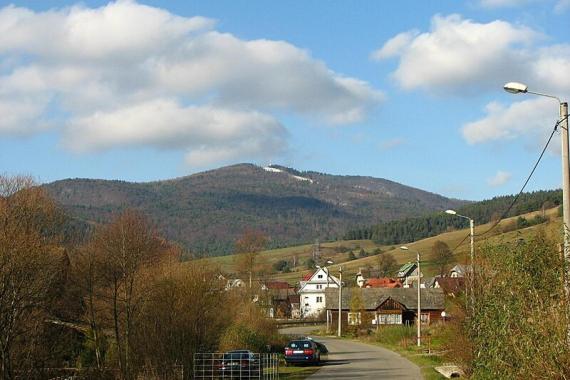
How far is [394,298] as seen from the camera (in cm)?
9356

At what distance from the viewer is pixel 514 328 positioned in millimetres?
12812

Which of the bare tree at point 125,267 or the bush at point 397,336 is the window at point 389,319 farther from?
the bare tree at point 125,267

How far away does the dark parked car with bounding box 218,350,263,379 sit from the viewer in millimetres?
28141

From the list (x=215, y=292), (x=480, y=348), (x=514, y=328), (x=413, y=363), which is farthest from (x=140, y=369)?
(x=413, y=363)

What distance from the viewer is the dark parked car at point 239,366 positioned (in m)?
28.1

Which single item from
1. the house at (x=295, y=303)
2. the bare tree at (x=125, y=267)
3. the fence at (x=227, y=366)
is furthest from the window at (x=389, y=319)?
the fence at (x=227, y=366)

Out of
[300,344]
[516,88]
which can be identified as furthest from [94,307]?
[516,88]

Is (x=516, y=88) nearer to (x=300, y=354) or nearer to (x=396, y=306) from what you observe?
(x=300, y=354)

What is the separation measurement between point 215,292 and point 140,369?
4.17 meters

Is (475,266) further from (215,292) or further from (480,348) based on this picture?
(215,292)

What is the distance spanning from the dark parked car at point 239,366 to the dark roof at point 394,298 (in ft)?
205

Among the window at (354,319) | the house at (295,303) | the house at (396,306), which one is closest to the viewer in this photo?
the window at (354,319)

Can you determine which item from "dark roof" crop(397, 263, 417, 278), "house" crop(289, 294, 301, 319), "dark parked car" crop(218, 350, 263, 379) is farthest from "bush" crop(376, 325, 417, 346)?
"dark roof" crop(397, 263, 417, 278)

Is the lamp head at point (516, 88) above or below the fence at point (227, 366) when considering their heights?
above
